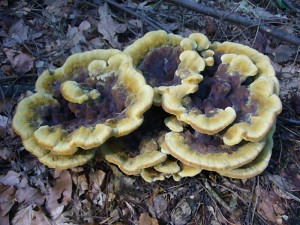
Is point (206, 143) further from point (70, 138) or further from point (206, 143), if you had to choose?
point (70, 138)

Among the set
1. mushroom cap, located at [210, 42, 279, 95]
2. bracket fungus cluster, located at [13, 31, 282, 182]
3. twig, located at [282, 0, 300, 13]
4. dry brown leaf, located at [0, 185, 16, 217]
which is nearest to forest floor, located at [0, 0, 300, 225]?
dry brown leaf, located at [0, 185, 16, 217]

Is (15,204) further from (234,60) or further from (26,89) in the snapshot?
(234,60)

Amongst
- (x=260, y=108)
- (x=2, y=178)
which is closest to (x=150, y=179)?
(x=260, y=108)

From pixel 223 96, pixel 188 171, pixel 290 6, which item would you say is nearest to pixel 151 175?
pixel 188 171

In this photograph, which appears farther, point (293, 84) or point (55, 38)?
point (55, 38)

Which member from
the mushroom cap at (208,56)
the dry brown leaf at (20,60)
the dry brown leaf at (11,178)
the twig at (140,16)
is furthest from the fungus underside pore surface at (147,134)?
the twig at (140,16)

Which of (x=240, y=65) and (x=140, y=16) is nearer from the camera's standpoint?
(x=240, y=65)
